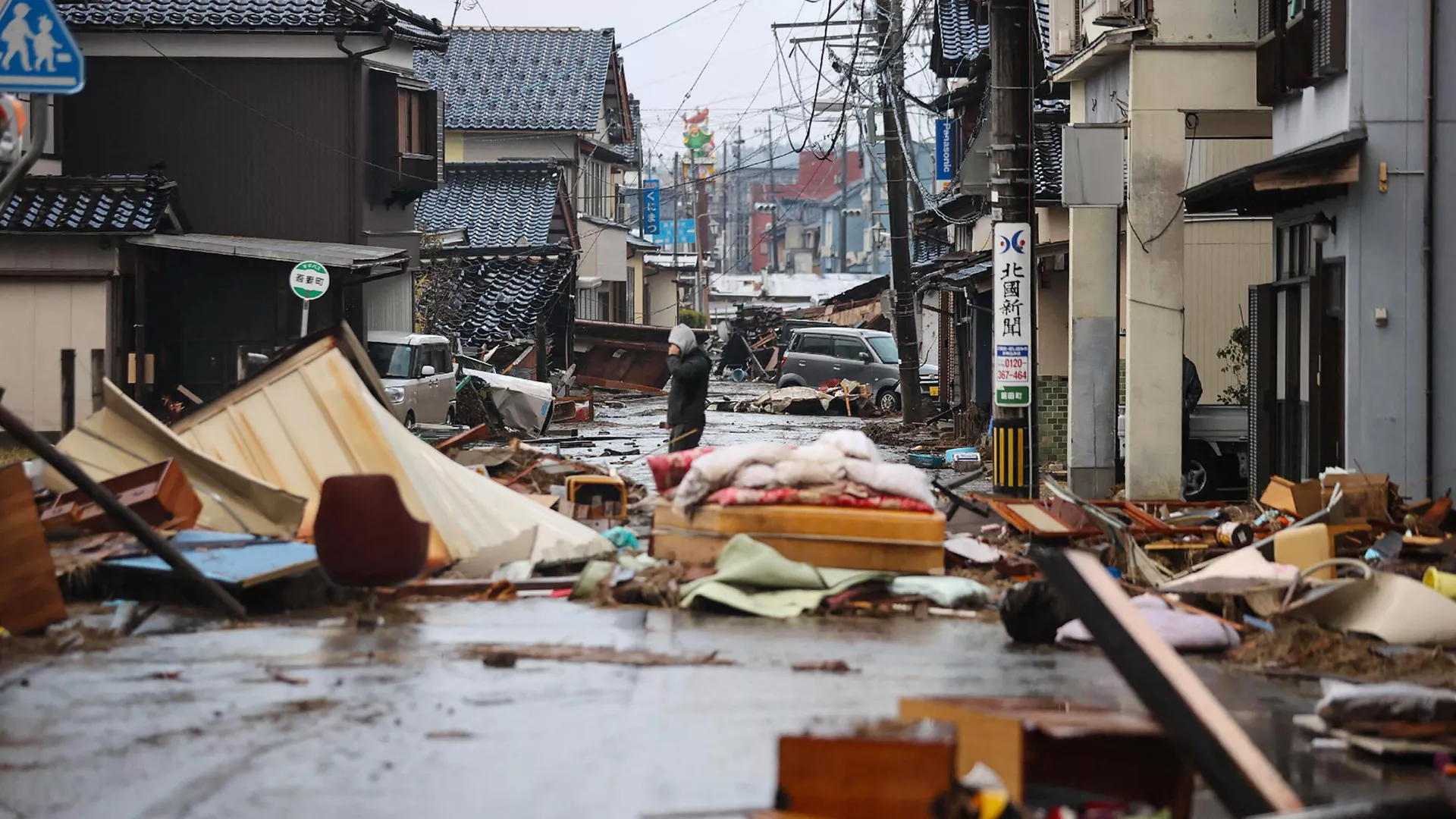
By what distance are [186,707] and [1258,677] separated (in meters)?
5.36

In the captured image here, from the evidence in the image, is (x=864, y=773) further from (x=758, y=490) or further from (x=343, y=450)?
(x=343, y=450)

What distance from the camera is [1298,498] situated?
1265 centimetres

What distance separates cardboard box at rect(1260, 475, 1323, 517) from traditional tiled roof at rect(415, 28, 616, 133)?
3722 cm

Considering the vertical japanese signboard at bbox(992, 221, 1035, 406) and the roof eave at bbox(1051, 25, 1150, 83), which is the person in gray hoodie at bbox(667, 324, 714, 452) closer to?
the vertical japanese signboard at bbox(992, 221, 1035, 406)

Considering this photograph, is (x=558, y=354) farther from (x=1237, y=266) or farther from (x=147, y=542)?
(x=147, y=542)

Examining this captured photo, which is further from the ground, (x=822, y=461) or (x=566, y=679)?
(x=822, y=461)

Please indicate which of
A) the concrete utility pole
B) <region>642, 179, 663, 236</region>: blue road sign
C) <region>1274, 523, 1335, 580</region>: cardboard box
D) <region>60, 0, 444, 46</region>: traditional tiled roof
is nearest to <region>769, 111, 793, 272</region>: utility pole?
the concrete utility pole

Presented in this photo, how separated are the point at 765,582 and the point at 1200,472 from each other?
10.2m

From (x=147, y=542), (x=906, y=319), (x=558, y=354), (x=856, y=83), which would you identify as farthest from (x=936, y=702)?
(x=558, y=354)

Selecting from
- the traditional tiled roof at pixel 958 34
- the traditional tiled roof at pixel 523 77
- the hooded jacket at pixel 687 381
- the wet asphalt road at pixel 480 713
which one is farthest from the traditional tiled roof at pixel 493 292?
the wet asphalt road at pixel 480 713

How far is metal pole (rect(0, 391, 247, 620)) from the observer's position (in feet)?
27.6

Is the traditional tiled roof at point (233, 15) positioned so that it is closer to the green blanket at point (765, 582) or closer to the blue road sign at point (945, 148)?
the blue road sign at point (945, 148)

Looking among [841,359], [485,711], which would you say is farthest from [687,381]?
[841,359]

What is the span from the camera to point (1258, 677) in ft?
27.2
